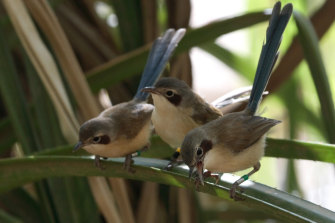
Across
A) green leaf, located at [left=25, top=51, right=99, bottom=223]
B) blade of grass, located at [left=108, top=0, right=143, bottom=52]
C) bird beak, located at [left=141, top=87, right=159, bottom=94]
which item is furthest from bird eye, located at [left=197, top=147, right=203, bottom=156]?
blade of grass, located at [left=108, top=0, right=143, bottom=52]

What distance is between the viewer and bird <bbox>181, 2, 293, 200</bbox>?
4.11 feet

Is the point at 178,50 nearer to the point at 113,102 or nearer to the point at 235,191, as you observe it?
the point at 113,102

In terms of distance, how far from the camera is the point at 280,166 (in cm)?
339

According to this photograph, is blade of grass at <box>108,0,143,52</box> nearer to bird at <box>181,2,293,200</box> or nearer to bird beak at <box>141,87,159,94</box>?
bird beak at <box>141,87,159,94</box>

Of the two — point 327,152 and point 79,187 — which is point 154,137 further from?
point 327,152

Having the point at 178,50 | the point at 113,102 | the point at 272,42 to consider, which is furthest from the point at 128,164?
the point at 113,102

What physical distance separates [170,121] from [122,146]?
150mm

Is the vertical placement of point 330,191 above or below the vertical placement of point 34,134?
below

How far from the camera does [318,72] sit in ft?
4.48

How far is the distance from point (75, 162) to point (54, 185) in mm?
495

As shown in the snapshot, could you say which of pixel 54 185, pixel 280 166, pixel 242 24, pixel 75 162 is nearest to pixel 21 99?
pixel 54 185

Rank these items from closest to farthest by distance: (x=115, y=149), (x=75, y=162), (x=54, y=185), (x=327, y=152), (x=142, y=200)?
(x=327, y=152)
(x=75, y=162)
(x=115, y=149)
(x=54, y=185)
(x=142, y=200)

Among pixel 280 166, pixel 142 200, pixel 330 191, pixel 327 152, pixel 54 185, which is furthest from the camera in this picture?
pixel 280 166

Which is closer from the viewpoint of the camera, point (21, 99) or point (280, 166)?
point (21, 99)
